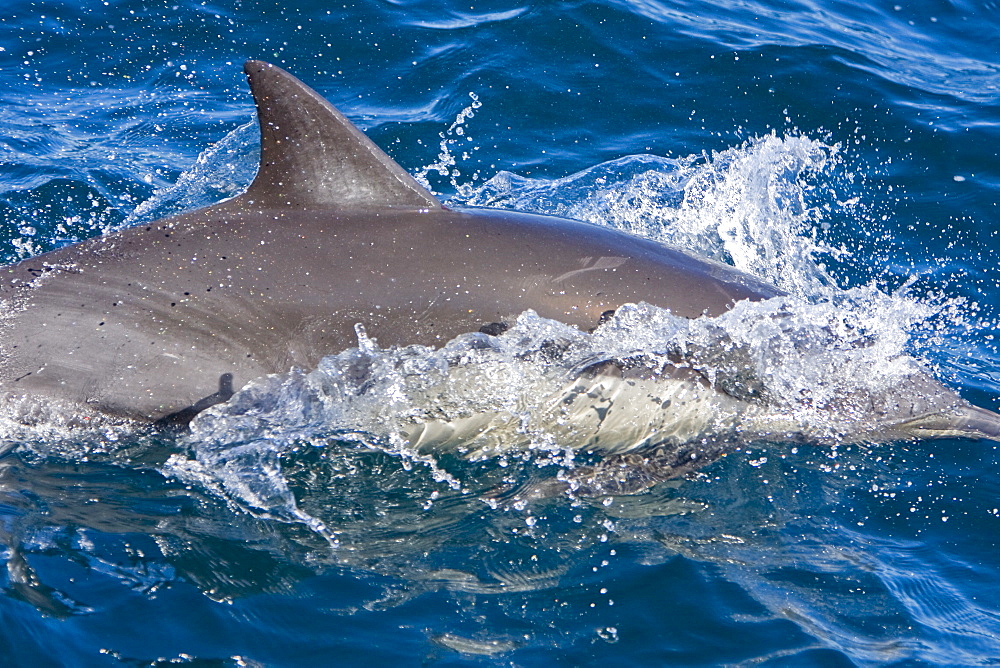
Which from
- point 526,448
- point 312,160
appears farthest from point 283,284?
point 526,448

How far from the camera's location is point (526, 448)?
6.45 meters

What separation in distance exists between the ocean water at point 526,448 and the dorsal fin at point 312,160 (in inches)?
40.8

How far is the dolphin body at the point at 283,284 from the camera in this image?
576 cm

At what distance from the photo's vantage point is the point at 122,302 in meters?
5.77

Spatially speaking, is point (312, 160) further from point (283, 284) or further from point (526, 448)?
point (526, 448)

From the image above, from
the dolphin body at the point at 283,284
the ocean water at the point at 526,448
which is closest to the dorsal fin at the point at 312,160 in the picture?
the dolphin body at the point at 283,284

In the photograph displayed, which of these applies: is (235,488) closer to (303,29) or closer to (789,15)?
(303,29)

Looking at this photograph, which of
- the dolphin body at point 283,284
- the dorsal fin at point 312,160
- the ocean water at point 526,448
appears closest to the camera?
the ocean water at point 526,448

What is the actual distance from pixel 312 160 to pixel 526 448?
7.27 feet

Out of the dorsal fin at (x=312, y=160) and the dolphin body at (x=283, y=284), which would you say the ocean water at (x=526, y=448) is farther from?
the dorsal fin at (x=312, y=160)

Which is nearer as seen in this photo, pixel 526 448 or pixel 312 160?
pixel 312 160

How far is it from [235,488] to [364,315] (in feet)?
4.03

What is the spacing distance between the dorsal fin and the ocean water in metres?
1.04

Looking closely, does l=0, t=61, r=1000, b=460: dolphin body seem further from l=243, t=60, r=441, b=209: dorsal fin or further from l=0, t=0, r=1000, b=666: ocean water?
l=0, t=0, r=1000, b=666: ocean water
